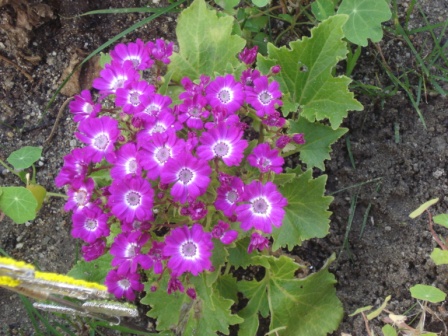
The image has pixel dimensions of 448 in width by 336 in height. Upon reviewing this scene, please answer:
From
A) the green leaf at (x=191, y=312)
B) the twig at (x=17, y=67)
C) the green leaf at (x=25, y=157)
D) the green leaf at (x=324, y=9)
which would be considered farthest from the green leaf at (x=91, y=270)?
the green leaf at (x=324, y=9)

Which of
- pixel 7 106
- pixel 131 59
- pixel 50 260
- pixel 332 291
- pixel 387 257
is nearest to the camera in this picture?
pixel 131 59

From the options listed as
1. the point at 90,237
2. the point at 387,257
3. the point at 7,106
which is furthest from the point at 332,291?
the point at 7,106

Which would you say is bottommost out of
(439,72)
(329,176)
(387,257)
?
(387,257)

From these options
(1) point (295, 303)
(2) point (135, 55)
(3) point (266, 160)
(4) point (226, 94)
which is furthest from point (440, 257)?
(2) point (135, 55)

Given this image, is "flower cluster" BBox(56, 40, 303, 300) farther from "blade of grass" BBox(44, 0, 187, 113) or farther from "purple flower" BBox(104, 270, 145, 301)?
"blade of grass" BBox(44, 0, 187, 113)

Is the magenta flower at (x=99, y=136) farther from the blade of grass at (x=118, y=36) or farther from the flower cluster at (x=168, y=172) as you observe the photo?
the blade of grass at (x=118, y=36)

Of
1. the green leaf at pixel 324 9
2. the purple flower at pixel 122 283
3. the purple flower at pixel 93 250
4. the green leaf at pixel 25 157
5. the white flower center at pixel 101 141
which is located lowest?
the green leaf at pixel 25 157

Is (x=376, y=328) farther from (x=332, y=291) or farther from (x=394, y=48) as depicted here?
(x=394, y=48)
